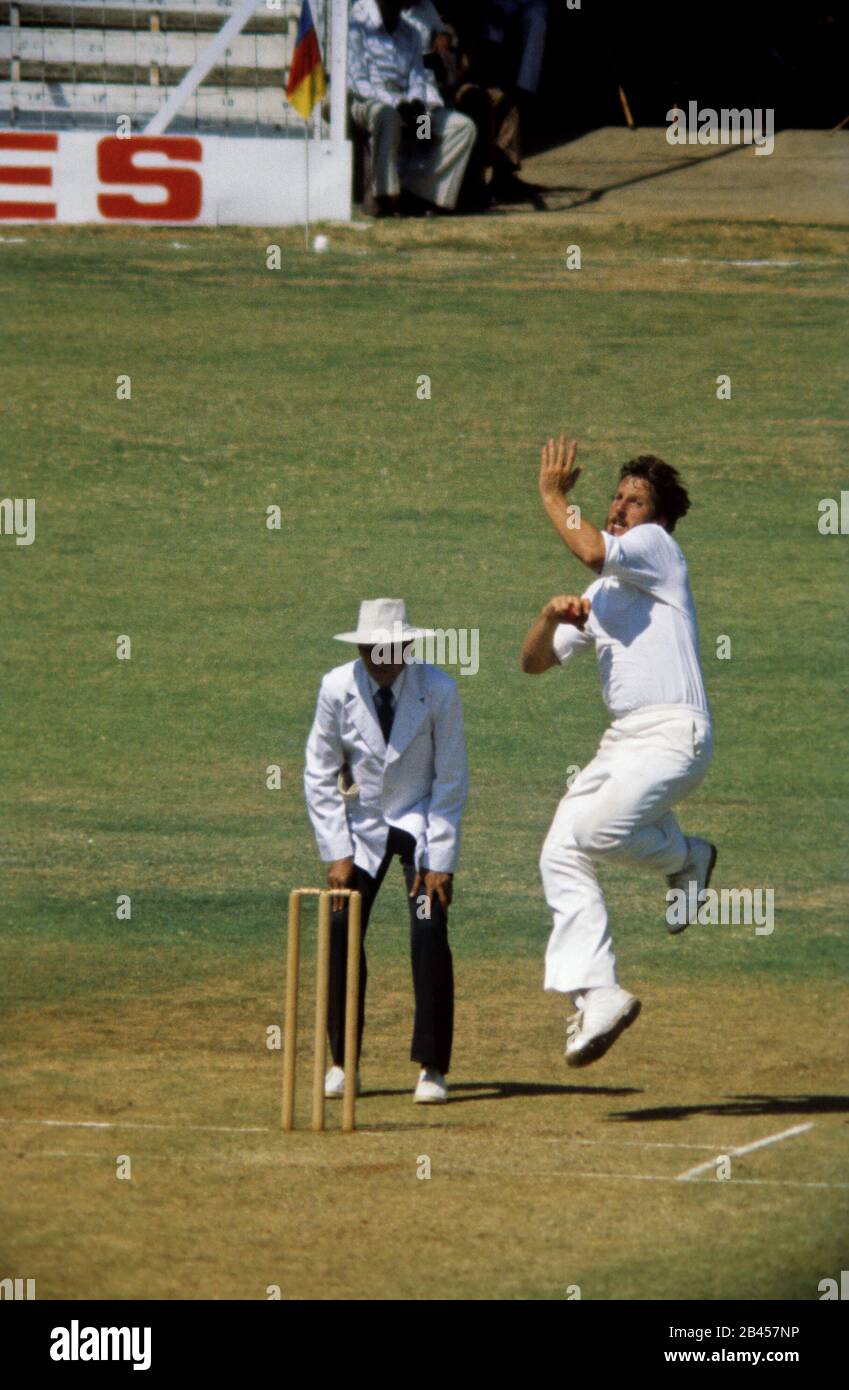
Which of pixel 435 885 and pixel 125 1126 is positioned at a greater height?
pixel 435 885

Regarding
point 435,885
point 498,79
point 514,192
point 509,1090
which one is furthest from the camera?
point 498,79

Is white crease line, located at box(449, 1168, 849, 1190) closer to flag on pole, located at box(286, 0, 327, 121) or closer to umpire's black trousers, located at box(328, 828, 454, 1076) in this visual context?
umpire's black trousers, located at box(328, 828, 454, 1076)

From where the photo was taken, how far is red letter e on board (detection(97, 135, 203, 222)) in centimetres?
2266

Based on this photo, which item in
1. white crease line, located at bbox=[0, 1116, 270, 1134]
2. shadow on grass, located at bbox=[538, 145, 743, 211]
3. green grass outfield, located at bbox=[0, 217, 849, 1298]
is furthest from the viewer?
shadow on grass, located at bbox=[538, 145, 743, 211]

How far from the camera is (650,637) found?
28.5 feet

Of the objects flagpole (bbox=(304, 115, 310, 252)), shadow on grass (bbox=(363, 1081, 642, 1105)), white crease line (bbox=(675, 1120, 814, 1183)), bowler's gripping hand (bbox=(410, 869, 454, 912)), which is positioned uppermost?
flagpole (bbox=(304, 115, 310, 252))

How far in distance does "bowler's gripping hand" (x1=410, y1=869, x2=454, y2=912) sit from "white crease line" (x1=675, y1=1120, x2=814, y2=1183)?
1497mm

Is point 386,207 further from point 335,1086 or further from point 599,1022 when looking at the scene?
point 599,1022

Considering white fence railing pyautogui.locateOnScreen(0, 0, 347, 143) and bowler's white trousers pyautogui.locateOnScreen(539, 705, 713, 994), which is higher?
white fence railing pyautogui.locateOnScreen(0, 0, 347, 143)

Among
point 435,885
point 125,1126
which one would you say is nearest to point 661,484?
point 435,885

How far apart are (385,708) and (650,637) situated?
1.12 meters

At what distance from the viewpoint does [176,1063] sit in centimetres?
963

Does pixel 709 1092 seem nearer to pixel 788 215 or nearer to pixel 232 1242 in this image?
pixel 232 1242

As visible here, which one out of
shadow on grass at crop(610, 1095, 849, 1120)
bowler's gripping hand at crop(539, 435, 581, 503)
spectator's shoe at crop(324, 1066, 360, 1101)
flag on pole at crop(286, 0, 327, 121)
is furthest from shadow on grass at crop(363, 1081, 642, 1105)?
flag on pole at crop(286, 0, 327, 121)
